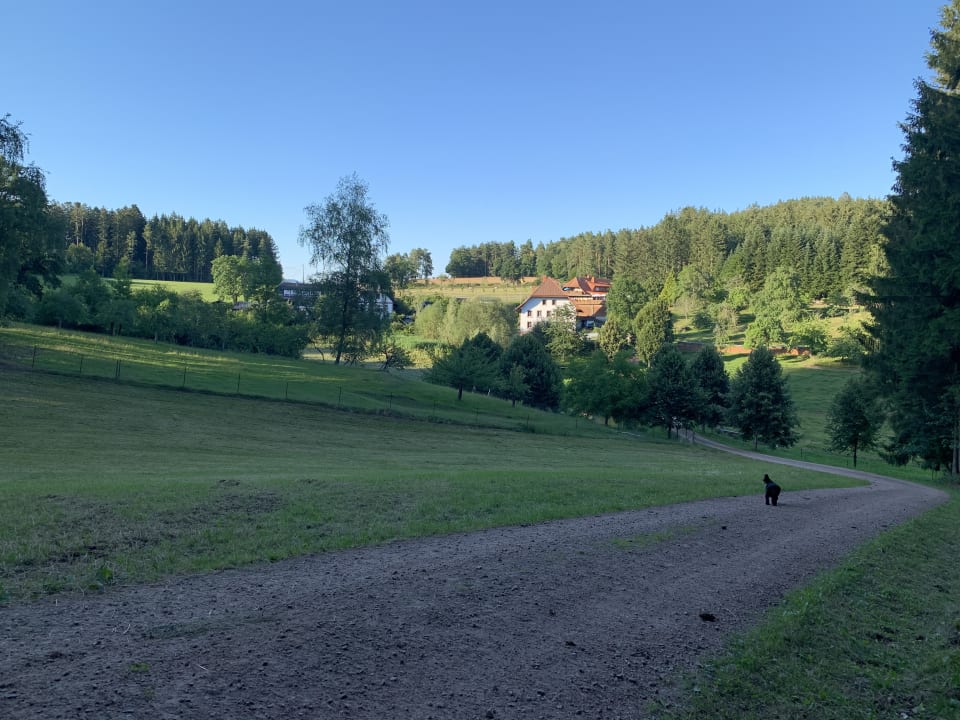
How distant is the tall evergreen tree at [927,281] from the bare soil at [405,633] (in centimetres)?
1904

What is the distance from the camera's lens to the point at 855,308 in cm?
11794

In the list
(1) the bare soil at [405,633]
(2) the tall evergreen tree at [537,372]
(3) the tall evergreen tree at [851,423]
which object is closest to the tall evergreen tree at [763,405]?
(3) the tall evergreen tree at [851,423]

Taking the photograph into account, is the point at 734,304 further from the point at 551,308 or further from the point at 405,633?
the point at 405,633

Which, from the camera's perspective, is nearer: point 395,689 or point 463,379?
point 395,689

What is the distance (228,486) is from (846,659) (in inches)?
507

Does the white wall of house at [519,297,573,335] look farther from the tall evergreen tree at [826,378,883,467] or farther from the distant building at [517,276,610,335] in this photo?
the tall evergreen tree at [826,378,883,467]

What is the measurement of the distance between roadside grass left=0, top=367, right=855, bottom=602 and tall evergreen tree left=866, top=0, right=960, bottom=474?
6054 millimetres

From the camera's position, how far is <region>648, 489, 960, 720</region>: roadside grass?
5.82 metres

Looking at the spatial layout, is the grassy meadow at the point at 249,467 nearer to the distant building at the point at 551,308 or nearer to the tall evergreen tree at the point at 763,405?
the tall evergreen tree at the point at 763,405

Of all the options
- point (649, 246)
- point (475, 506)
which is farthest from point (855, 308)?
point (475, 506)

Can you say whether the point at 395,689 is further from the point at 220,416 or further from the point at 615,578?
the point at 220,416

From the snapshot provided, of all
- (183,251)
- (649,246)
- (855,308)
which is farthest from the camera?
(649,246)

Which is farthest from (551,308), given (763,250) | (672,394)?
(672,394)

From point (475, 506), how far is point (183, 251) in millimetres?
162050
